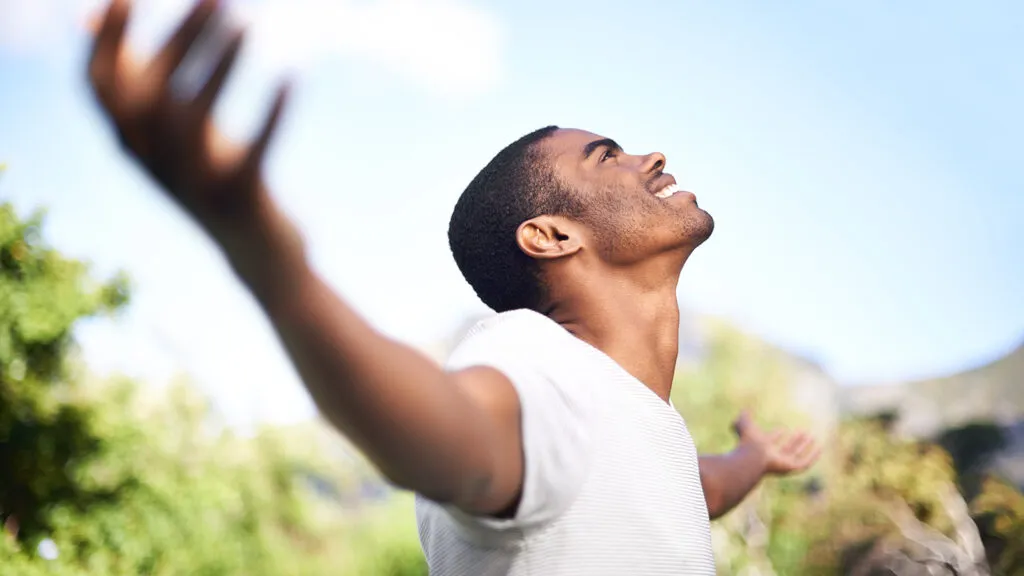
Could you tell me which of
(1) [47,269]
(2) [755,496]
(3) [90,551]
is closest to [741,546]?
(2) [755,496]

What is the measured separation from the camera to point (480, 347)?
1.59m

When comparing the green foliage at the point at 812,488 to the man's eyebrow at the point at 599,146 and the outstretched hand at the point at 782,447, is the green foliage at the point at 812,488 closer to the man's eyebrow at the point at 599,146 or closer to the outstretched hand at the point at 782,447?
the outstretched hand at the point at 782,447

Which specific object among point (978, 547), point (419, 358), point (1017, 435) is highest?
point (419, 358)

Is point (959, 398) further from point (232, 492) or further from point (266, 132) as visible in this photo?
point (266, 132)

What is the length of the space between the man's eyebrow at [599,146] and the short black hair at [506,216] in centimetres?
9

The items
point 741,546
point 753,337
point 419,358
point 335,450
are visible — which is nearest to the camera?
point 419,358

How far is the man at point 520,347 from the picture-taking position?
38.7 inches

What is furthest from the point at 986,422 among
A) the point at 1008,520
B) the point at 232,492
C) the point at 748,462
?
the point at 748,462

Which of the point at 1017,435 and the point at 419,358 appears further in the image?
the point at 1017,435

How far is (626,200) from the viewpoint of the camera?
6.31 ft

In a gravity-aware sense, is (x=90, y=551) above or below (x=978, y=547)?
below

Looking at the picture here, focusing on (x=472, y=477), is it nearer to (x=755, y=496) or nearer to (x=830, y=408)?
(x=755, y=496)

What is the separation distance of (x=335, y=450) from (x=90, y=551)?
10397 millimetres

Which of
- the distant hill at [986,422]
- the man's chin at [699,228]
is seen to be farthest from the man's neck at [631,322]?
the distant hill at [986,422]
